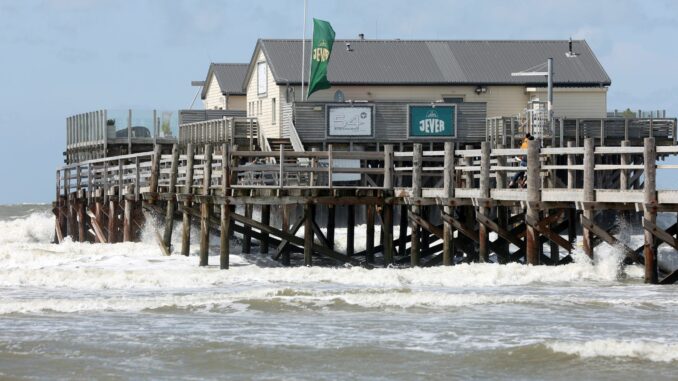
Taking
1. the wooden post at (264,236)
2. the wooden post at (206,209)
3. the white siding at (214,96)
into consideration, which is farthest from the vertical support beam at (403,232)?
the white siding at (214,96)

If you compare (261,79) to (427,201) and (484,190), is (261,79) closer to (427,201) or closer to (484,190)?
(427,201)

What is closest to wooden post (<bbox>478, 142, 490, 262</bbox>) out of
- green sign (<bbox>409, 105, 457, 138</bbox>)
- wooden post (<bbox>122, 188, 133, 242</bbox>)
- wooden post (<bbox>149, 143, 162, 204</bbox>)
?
wooden post (<bbox>149, 143, 162, 204</bbox>)

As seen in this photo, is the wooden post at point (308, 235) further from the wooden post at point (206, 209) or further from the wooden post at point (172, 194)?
the wooden post at point (172, 194)

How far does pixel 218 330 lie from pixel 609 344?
229 inches

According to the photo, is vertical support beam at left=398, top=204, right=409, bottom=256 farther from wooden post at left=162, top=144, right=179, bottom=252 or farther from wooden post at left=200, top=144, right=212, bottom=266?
wooden post at left=200, top=144, right=212, bottom=266

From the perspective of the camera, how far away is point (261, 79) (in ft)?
188

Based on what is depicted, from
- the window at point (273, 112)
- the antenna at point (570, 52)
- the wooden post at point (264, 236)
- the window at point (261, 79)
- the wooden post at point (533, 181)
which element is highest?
the antenna at point (570, 52)

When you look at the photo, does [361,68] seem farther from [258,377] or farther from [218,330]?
[258,377]

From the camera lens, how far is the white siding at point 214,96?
69350 mm

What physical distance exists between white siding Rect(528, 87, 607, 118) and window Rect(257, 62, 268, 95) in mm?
10082

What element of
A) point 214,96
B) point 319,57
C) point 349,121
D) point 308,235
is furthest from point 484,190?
point 214,96

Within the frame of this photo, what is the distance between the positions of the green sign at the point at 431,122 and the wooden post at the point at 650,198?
23.1 metres

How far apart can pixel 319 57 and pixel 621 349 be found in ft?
106

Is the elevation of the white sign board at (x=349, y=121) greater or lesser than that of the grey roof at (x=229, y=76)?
lesser
